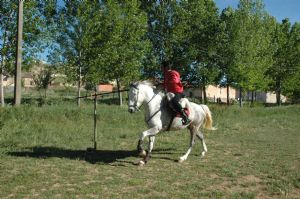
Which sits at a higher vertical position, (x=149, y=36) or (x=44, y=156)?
(x=149, y=36)

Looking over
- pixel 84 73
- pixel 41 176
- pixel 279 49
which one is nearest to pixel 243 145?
pixel 41 176

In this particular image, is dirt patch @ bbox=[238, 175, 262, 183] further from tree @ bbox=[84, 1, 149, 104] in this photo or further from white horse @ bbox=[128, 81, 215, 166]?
tree @ bbox=[84, 1, 149, 104]

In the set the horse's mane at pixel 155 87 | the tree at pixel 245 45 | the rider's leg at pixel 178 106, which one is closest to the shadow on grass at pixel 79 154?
the rider's leg at pixel 178 106

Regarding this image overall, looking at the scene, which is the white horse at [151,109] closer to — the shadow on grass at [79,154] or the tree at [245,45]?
the shadow on grass at [79,154]

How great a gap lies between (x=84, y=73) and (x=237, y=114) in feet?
44.2

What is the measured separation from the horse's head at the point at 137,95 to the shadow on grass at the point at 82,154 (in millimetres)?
1706

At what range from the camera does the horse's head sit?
10914 mm

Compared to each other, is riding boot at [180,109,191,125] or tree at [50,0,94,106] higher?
tree at [50,0,94,106]

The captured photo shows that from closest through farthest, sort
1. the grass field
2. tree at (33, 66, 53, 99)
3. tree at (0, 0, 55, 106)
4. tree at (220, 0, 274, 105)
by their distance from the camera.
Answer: the grass field → tree at (0, 0, 55, 106) → tree at (220, 0, 274, 105) → tree at (33, 66, 53, 99)

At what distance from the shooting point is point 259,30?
42.6m

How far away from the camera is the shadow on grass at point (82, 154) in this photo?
1141cm

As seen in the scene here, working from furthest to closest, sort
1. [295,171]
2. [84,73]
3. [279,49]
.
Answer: [279,49] → [84,73] → [295,171]


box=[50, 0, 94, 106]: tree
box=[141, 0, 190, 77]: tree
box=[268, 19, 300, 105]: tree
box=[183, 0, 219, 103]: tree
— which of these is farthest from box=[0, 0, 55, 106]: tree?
box=[268, 19, 300, 105]: tree

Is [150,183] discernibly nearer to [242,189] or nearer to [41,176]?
[242,189]
